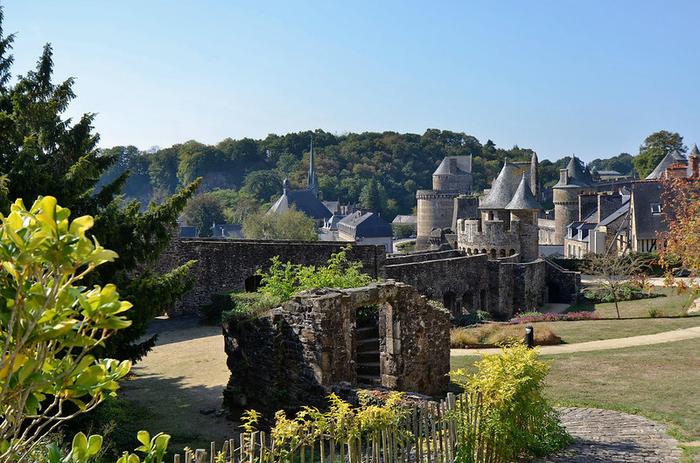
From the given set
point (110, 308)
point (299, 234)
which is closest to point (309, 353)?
point (110, 308)

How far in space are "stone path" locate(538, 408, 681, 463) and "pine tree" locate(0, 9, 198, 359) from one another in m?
7.59

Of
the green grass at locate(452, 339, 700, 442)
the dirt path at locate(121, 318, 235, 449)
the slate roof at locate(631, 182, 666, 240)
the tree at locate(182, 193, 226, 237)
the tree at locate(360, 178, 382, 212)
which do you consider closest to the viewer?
the green grass at locate(452, 339, 700, 442)

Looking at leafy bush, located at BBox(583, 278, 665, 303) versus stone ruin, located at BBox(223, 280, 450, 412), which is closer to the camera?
stone ruin, located at BBox(223, 280, 450, 412)

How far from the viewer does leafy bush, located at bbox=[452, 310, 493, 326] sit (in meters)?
28.7

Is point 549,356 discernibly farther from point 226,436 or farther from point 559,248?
point 559,248

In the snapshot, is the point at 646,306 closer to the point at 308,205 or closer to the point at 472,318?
the point at 472,318

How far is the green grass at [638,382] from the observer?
1248 centimetres

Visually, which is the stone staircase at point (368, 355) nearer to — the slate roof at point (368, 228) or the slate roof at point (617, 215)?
the slate roof at point (617, 215)

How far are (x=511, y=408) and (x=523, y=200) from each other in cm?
3746

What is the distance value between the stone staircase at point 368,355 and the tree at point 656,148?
95.7m

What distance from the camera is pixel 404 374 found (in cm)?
1362

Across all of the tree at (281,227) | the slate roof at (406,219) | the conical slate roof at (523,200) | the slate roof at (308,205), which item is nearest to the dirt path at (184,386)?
the conical slate roof at (523,200)

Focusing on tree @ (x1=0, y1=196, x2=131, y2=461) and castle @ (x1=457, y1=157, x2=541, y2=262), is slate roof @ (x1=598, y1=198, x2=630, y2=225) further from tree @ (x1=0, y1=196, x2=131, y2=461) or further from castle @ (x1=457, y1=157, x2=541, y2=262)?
tree @ (x1=0, y1=196, x2=131, y2=461)

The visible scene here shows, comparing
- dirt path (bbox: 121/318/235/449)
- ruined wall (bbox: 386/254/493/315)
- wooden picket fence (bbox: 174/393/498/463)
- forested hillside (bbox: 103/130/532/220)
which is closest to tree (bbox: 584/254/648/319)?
ruined wall (bbox: 386/254/493/315)
